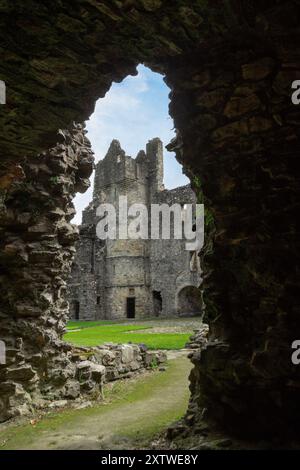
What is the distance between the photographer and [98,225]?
107ft

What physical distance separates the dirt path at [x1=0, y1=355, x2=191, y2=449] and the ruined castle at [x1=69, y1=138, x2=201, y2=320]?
2193cm

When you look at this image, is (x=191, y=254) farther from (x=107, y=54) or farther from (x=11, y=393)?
(x=107, y=54)

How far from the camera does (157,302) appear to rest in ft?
103

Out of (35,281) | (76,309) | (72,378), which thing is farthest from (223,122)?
(76,309)

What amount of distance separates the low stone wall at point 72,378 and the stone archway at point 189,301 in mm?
19575

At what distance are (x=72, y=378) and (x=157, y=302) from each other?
24352 millimetres

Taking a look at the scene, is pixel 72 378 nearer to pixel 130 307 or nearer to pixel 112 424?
pixel 112 424

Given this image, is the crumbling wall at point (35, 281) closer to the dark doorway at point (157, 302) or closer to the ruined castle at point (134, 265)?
the ruined castle at point (134, 265)

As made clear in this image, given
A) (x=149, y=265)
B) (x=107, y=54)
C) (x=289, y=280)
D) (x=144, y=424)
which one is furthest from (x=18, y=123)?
(x=149, y=265)

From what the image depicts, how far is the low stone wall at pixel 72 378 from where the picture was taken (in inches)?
241

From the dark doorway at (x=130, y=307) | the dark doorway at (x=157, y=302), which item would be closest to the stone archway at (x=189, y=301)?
the dark doorway at (x=157, y=302)

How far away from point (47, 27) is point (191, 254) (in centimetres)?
2651

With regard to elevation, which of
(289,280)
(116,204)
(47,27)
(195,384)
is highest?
(116,204)

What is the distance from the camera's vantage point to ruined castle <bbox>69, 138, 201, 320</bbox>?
96.9 feet
